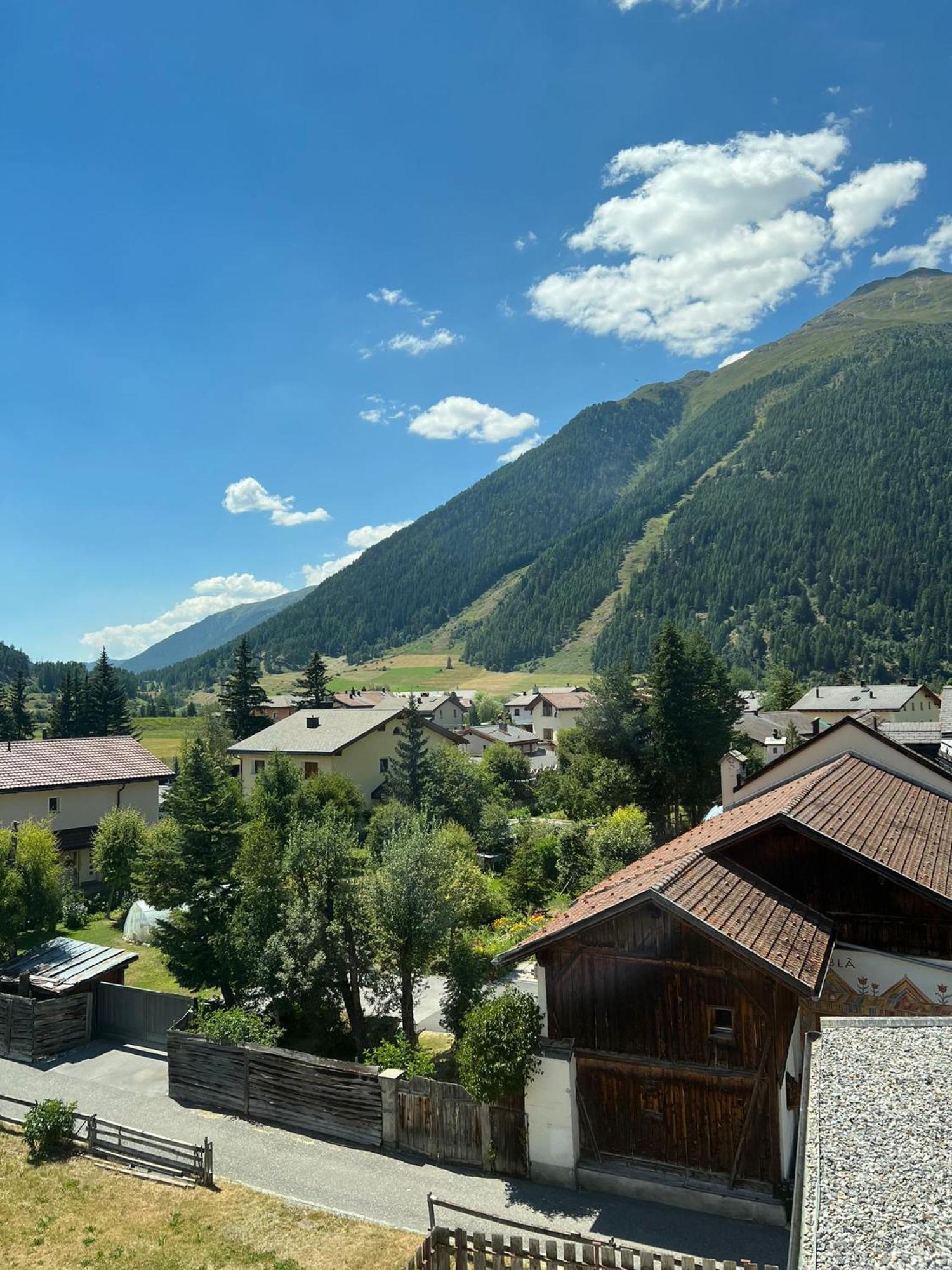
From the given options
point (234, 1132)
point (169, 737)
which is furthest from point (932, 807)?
point (169, 737)

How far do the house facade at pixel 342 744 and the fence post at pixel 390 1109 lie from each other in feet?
119

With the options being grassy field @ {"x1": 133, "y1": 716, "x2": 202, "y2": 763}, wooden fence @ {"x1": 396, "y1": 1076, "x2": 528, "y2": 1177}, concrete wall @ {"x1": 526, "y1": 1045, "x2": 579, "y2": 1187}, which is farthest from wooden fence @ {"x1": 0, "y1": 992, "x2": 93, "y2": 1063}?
grassy field @ {"x1": 133, "y1": 716, "x2": 202, "y2": 763}

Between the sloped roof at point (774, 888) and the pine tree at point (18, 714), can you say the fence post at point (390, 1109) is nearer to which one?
the sloped roof at point (774, 888)

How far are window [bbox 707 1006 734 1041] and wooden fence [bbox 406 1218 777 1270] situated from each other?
3354 millimetres

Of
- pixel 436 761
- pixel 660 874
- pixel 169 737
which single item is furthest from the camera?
pixel 169 737

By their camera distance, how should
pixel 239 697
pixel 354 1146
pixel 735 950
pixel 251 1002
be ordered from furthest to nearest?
pixel 239 697
pixel 251 1002
pixel 354 1146
pixel 735 950

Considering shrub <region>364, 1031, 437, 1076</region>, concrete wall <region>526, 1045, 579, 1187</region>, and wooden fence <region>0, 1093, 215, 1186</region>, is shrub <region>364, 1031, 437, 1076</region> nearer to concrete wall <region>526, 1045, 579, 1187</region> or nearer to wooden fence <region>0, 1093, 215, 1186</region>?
concrete wall <region>526, 1045, 579, 1187</region>

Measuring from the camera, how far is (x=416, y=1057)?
55.8 ft

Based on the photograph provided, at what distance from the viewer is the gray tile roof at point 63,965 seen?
22.5 meters

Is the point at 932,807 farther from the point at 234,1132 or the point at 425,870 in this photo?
the point at 234,1132

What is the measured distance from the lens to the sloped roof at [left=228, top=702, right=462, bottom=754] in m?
54.9

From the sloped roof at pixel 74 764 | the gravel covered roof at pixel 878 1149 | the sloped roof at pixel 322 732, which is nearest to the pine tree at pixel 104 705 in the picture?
the sloped roof at pixel 322 732

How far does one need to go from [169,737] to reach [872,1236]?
13061 centimetres

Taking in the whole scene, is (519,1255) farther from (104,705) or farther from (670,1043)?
(104,705)
